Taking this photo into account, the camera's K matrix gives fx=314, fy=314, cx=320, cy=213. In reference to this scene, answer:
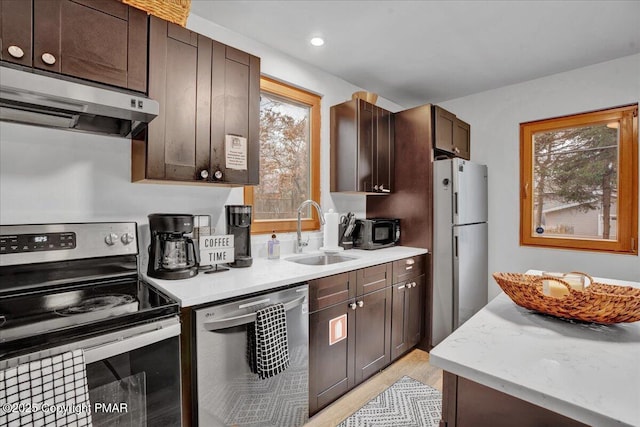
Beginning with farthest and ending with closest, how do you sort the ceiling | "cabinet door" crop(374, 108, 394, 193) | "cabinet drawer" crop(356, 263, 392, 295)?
"cabinet door" crop(374, 108, 394, 193) < "cabinet drawer" crop(356, 263, 392, 295) < the ceiling

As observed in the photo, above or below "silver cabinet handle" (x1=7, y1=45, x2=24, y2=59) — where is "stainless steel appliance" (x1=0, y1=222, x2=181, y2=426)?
below

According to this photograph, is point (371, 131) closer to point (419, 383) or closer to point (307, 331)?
point (307, 331)

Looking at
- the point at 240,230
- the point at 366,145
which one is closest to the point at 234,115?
the point at 240,230

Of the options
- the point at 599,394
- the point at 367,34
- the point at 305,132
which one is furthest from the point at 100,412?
the point at 367,34

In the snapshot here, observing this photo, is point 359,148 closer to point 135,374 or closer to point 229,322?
point 229,322

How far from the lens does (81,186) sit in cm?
158

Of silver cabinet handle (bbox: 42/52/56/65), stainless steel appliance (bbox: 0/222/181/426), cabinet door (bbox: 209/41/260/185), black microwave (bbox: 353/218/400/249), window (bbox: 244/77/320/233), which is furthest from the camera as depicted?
black microwave (bbox: 353/218/400/249)

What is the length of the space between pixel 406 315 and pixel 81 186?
7.70 feet

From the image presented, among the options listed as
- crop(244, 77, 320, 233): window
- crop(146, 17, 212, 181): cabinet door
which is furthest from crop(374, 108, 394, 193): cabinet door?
crop(146, 17, 212, 181): cabinet door

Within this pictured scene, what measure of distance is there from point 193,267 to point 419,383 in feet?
5.74

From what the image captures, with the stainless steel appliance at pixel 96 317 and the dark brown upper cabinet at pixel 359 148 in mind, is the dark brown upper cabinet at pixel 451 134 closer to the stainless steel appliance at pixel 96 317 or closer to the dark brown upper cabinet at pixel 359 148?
the dark brown upper cabinet at pixel 359 148

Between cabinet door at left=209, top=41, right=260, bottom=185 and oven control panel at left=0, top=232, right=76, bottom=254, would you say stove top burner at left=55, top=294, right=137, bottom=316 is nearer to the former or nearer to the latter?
oven control panel at left=0, top=232, right=76, bottom=254

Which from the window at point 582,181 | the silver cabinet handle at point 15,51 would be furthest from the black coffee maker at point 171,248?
the window at point 582,181

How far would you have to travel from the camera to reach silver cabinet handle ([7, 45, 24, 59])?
3.72 feet
